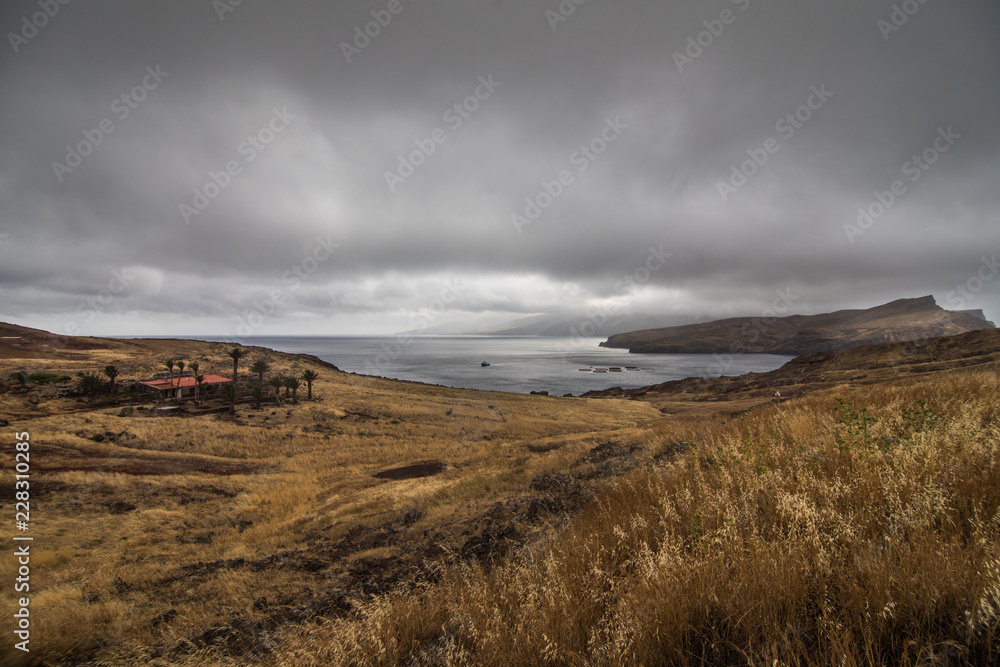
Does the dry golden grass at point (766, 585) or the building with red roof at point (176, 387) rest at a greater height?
the dry golden grass at point (766, 585)

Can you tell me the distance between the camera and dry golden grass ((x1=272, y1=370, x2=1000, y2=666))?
2.20m

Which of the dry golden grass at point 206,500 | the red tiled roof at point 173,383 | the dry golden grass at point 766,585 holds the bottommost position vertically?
the dry golden grass at point 206,500

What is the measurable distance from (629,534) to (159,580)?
11028mm

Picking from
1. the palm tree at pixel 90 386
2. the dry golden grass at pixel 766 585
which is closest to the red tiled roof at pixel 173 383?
the palm tree at pixel 90 386

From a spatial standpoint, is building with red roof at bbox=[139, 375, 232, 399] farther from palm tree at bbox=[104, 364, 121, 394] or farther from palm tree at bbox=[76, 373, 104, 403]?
palm tree at bbox=[76, 373, 104, 403]

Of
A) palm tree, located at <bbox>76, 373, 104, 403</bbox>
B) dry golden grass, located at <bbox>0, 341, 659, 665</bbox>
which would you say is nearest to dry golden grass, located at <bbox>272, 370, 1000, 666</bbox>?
dry golden grass, located at <bbox>0, 341, 659, 665</bbox>

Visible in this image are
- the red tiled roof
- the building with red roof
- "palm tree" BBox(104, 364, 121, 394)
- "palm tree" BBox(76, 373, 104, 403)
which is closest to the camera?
"palm tree" BBox(76, 373, 104, 403)

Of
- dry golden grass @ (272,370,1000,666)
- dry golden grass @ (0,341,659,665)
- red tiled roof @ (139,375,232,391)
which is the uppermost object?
dry golden grass @ (272,370,1000,666)

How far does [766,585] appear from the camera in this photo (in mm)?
A: 2580

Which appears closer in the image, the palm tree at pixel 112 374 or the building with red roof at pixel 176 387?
the palm tree at pixel 112 374

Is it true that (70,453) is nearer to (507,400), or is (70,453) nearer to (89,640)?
(89,640)

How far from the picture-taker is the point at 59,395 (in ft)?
123

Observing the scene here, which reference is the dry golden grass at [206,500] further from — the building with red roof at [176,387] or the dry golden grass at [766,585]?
the building with red roof at [176,387]

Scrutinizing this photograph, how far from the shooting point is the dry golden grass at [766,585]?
2195mm
